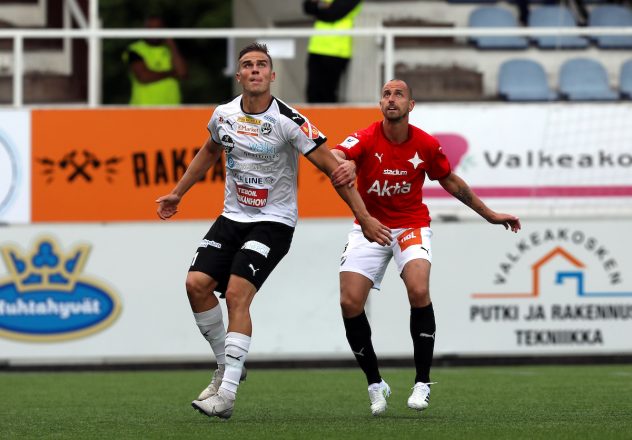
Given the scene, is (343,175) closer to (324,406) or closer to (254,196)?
(254,196)

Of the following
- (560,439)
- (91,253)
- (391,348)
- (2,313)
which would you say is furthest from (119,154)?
(560,439)

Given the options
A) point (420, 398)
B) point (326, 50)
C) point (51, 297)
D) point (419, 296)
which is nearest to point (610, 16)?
point (326, 50)

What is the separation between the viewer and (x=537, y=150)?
16.0 meters

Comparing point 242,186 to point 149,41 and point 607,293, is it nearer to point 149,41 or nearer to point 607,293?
point 607,293

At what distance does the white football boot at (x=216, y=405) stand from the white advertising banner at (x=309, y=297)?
679 cm

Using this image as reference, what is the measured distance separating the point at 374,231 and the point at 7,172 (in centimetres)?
767

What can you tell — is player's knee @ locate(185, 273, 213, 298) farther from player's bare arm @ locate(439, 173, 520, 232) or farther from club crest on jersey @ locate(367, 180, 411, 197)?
player's bare arm @ locate(439, 173, 520, 232)

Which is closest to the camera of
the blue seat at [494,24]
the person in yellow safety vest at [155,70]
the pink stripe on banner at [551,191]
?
the pink stripe on banner at [551,191]

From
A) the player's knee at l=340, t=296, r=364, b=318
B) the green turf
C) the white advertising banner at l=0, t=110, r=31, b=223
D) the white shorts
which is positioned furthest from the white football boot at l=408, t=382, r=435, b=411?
the white advertising banner at l=0, t=110, r=31, b=223

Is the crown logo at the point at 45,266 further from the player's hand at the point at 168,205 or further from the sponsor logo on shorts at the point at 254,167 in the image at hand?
the sponsor logo on shorts at the point at 254,167

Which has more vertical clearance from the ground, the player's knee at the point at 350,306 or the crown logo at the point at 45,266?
the player's knee at the point at 350,306

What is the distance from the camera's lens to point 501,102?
16922mm

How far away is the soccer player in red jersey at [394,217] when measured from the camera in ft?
31.8

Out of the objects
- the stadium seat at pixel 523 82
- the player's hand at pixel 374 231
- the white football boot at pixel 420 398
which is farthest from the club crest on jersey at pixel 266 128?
the stadium seat at pixel 523 82
